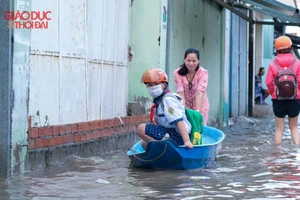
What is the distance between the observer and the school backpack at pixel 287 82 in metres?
8.57

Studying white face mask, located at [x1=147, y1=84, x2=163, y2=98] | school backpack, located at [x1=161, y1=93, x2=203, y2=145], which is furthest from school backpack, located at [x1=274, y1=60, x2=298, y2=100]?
white face mask, located at [x1=147, y1=84, x2=163, y2=98]

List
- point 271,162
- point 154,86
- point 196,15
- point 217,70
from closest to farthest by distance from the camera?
point 154,86 → point 271,162 → point 196,15 → point 217,70

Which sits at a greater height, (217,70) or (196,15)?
(196,15)

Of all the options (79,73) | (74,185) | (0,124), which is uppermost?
(79,73)

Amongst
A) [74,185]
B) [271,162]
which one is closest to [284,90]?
[271,162]

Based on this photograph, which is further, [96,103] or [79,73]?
[96,103]

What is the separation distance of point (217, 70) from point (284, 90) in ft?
19.0

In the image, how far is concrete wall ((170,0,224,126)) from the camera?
10945mm

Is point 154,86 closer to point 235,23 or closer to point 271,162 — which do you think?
point 271,162

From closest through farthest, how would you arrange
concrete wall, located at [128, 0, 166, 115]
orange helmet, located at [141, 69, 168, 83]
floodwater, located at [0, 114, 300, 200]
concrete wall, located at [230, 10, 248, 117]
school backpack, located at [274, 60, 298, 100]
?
floodwater, located at [0, 114, 300, 200], orange helmet, located at [141, 69, 168, 83], school backpack, located at [274, 60, 298, 100], concrete wall, located at [128, 0, 166, 115], concrete wall, located at [230, 10, 248, 117]

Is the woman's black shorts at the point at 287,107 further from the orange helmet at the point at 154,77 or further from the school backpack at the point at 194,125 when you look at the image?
the orange helmet at the point at 154,77

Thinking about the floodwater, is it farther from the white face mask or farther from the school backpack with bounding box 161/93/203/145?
the white face mask

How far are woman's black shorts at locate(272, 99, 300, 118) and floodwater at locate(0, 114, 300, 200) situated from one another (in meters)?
0.87

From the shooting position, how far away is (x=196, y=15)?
41.6ft
